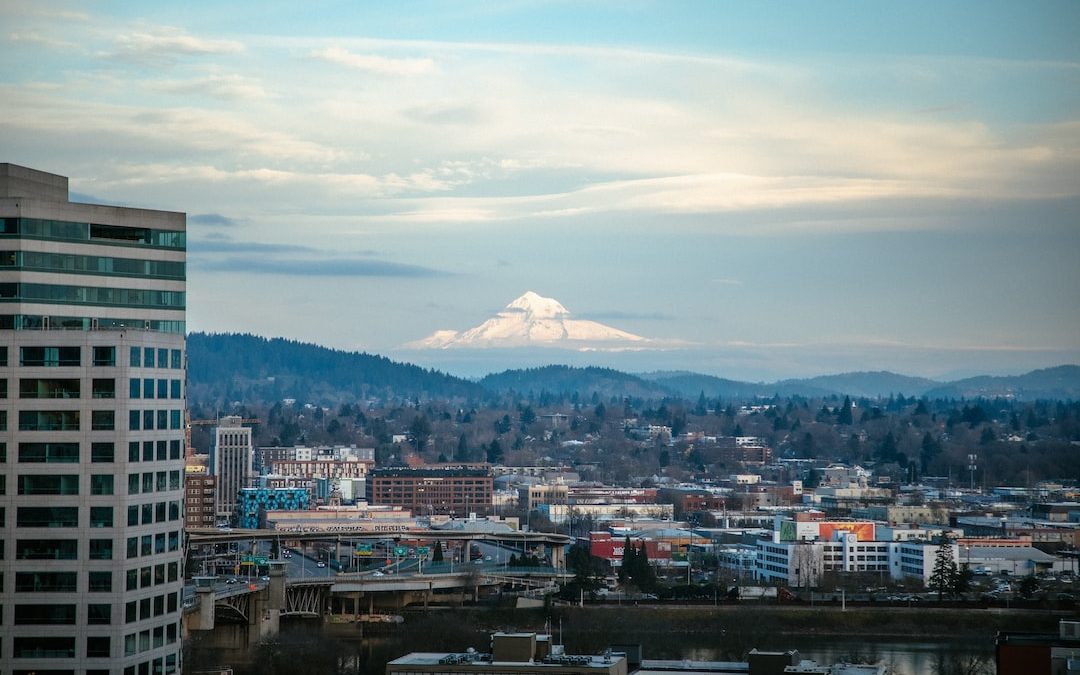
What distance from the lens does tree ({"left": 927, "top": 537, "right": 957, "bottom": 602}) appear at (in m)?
91.4

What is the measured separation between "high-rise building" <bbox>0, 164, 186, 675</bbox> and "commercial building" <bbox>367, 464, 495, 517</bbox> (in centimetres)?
12484

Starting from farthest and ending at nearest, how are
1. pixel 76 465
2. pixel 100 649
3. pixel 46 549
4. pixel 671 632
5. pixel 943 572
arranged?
pixel 943 572, pixel 671 632, pixel 76 465, pixel 46 549, pixel 100 649

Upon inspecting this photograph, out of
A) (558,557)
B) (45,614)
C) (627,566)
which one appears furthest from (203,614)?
(558,557)

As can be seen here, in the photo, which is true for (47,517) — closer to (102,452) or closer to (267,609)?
(102,452)

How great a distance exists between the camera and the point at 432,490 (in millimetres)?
165750

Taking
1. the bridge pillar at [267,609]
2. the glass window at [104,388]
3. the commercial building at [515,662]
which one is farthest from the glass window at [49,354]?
the bridge pillar at [267,609]

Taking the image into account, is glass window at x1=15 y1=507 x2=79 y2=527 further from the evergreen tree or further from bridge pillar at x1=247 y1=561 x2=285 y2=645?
the evergreen tree

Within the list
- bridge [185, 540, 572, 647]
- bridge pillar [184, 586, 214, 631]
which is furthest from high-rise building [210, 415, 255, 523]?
bridge pillar [184, 586, 214, 631]

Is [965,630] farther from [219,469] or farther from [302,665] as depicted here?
[219,469]

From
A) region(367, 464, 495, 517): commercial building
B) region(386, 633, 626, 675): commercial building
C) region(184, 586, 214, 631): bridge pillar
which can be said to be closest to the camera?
region(386, 633, 626, 675): commercial building

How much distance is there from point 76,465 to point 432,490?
5127 inches

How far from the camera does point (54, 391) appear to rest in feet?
119

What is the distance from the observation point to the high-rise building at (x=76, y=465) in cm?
3569

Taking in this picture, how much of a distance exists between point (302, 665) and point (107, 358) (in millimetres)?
28373
